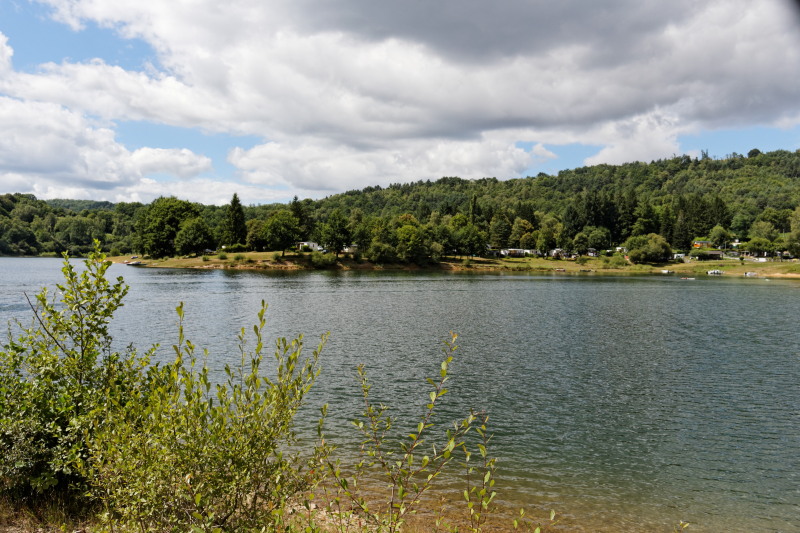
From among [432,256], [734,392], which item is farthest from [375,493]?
[432,256]

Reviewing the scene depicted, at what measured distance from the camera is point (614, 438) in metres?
22.4

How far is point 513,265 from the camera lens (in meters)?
175

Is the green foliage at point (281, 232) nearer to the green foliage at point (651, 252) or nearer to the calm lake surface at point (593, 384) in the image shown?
the calm lake surface at point (593, 384)

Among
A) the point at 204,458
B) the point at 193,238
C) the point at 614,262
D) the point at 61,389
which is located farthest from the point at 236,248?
the point at 204,458

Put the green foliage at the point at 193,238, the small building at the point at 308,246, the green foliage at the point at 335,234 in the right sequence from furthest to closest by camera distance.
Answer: the small building at the point at 308,246 → the green foliage at the point at 193,238 → the green foliage at the point at 335,234

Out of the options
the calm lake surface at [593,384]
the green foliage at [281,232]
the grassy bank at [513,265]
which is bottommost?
the calm lake surface at [593,384]

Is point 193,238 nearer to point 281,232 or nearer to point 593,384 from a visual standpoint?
point 281,232

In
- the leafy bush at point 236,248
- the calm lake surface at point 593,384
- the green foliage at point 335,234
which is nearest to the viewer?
the calm lake surface at point 593,384

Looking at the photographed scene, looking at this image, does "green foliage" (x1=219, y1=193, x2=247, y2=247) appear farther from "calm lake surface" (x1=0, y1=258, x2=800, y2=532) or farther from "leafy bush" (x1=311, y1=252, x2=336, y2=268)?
"calm lake surface" (x1=0, y1=258, x2=800, y2=532)

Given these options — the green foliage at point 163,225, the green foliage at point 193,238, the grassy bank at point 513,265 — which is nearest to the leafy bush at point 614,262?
the grassy bank at point 513,265

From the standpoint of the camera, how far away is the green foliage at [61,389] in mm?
10547

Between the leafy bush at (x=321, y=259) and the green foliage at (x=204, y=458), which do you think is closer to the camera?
Result: the green foliage at (x=204, y=458)

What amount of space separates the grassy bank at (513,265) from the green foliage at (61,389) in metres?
132

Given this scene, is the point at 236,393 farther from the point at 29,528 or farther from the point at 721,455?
the point at 721,455
